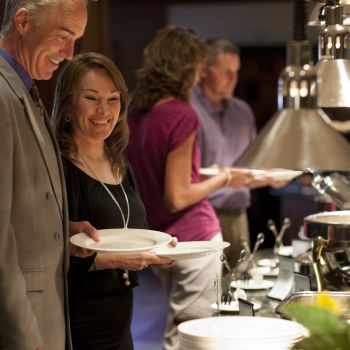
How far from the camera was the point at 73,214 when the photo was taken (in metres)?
2.43

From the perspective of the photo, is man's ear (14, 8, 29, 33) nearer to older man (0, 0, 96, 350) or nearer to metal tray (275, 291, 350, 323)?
older man (0, 0, 96, 350)

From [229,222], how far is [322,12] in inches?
82.0

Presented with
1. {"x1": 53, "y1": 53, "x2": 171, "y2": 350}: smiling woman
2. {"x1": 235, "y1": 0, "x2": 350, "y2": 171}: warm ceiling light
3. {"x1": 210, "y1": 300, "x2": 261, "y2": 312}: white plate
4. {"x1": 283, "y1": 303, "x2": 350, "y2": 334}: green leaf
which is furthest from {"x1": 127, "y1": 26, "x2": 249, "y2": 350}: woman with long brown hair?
{"x1": 283, "y1": 303, "x2": 350, "y2": 334}: green leaf

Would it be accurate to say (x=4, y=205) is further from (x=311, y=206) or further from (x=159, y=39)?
(x=311, y=206)

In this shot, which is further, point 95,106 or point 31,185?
point 95,106

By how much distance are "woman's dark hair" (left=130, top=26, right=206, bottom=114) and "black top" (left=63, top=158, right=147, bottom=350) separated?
1089mm

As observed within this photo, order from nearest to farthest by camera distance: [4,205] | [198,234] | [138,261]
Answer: [4,205] < [138,261] < [198,234]

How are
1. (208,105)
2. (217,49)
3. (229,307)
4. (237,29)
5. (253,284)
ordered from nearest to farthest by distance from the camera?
(229,307)
(253,284)
(208,105)
(217,49)
(237,29)

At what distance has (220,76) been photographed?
4.68 meters

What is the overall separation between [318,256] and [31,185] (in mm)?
1077

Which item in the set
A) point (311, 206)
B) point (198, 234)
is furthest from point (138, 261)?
point (311, 206)

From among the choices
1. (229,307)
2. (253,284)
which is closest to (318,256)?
(229,307)

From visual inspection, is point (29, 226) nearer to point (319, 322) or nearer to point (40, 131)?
point (40, 131)

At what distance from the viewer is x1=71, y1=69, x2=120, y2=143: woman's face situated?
8.18ft
